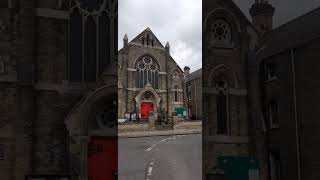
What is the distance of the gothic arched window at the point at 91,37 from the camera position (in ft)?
6.27

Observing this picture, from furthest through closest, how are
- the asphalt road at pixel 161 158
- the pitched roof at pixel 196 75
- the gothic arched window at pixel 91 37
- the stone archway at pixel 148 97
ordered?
the gothic arched window at pixel 91 37, the pitched roof at pixel 196 75, the asphalt road at pixel 161 158, the stone archway at pixel 148 97

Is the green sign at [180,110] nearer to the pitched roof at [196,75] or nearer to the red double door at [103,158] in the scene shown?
the pitched roof at [196,75]

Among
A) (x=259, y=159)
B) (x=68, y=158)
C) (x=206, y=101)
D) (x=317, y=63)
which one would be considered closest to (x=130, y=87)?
(x=206, y=101)

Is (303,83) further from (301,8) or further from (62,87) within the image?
(62,87)

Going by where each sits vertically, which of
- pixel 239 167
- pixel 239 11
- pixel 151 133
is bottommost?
pixel 239 167

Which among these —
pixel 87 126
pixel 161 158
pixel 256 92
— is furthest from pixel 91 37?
pixel 256 92

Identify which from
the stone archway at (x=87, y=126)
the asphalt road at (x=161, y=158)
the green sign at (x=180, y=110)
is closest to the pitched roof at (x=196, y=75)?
the green sign at (x=180, y=110)

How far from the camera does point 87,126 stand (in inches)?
74.6

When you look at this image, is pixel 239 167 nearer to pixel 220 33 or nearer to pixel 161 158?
pixel 161 158

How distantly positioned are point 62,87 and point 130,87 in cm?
41

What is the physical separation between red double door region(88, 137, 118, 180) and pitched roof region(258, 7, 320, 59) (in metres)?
0.89

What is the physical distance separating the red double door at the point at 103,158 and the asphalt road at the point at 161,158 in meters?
0.16

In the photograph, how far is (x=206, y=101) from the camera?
1.81 meters

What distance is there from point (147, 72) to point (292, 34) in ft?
2.43
